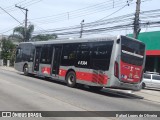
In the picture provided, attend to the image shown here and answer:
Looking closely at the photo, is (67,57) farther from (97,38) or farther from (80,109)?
(80,109)

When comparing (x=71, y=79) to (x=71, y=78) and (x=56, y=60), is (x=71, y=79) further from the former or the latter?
(x=56, y=60)

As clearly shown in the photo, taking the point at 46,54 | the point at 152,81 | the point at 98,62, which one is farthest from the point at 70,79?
the point at 152,81

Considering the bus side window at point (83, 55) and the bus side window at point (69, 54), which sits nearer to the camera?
the bus side window at point (83, 55)

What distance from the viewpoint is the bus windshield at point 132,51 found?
60.9 ft

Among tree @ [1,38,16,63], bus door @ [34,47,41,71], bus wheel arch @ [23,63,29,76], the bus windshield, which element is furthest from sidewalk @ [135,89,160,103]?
tree @ [1,38,16,63]

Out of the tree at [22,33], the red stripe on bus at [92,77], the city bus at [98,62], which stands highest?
the tree at [22,33]

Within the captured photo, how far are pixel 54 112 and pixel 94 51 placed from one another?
9.50 meters

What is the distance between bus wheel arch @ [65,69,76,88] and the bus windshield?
13.8ft

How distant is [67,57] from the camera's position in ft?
74.2

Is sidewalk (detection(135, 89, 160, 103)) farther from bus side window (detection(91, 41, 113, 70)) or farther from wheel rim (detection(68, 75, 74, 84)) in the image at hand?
wheel rim (detection(68, 75, 74, 84))

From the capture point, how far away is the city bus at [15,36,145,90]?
60.4ft

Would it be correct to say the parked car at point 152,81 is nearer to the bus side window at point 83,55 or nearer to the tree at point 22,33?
the bus side window at point 83,55

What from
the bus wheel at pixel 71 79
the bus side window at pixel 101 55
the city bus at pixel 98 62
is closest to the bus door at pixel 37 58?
the city bus at pixel 98 62

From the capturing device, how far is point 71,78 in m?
22.0
